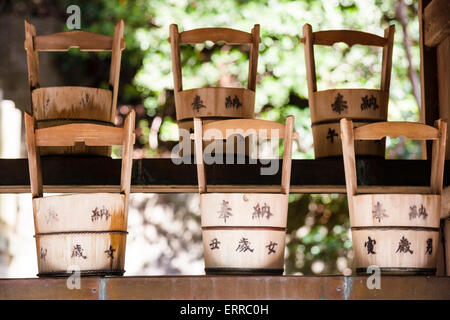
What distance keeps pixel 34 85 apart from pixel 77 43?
0.31 m

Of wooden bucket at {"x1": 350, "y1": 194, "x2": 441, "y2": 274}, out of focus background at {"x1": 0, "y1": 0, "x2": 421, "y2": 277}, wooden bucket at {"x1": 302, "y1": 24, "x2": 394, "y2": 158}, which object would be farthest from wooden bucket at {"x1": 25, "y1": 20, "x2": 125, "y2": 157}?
out of focus background at {"x1": 0, "y1": 0, "x2": 421, "y2": 277}

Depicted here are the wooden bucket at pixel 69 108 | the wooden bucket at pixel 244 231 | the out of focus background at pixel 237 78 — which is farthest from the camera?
the out of focus background at pixel 237 78

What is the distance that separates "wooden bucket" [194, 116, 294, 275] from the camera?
A: 2.73 meters

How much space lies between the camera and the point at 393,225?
273 centimetres

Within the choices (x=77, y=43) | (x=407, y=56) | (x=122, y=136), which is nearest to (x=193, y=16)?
(x=407, y=56)

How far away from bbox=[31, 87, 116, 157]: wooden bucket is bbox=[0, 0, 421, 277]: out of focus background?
3596 mm

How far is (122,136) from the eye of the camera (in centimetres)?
286

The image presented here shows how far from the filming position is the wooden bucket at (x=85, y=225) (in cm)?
274

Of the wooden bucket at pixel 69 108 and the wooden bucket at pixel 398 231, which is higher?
the wooden bucket at pixel 69 108

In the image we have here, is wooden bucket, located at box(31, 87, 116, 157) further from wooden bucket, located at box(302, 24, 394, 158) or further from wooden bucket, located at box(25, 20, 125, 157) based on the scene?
wooden bucket, located at box(302, 24, 394, 158)

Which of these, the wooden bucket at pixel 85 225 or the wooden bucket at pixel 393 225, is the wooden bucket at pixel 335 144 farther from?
the wooden bucket at pixel 85 225

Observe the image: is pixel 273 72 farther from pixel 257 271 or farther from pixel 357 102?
pixel 257 271

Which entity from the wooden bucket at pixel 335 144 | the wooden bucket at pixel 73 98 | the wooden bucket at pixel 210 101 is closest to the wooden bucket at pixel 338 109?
the wooden bucket at pixel 335 144

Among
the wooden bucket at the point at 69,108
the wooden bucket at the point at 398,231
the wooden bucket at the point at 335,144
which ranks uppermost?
the wooden bucket at the point at 69,108
